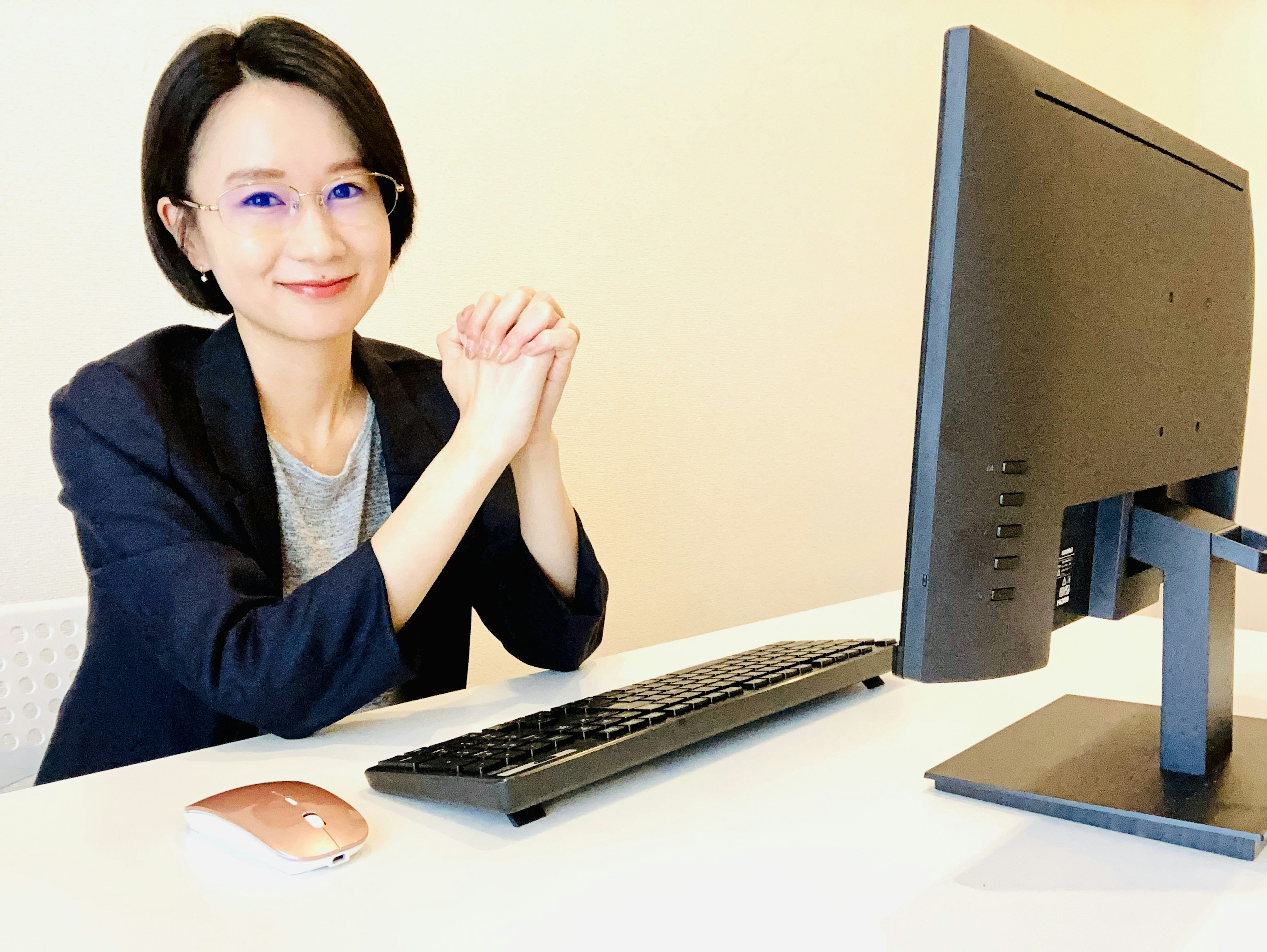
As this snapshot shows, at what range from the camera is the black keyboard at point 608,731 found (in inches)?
25.8

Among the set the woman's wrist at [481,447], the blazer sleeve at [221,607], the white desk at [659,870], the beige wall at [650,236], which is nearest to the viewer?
the white desk at [659,870]

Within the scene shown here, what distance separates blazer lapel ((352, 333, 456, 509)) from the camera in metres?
1.16

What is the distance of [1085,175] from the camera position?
63cm

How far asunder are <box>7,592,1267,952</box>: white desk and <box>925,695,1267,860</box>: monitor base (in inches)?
0.4

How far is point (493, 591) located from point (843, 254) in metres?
1.50

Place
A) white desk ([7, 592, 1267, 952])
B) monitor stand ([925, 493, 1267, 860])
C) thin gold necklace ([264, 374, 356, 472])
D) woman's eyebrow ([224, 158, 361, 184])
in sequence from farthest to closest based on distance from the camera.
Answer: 1. thin gold necklace ([264, 374, 356, 472])
2. woman's eyebrow ([224, 158, 361, 184])
3. monitor stand ([925, 493, 1267, 860])
4. white desk ([7, 592, 1267, 952])

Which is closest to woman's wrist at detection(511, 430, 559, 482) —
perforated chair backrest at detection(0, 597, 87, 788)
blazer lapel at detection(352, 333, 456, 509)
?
blazer lapel at detection(352, 333, 456, 509)

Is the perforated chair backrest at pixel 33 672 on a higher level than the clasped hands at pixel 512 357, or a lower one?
lower

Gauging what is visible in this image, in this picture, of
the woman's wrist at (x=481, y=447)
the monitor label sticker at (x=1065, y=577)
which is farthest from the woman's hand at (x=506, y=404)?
the monitor label sticker at (x=1065, y=577)

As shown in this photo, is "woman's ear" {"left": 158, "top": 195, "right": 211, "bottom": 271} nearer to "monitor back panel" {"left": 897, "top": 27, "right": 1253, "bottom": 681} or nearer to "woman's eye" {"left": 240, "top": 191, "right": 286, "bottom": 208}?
"woman's eye" {"left": 240, "top": 191, "right": 286, "bottom": 208}

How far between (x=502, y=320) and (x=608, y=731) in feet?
1.35

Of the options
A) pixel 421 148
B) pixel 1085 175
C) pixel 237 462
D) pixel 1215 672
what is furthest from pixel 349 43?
pixel 1215 672

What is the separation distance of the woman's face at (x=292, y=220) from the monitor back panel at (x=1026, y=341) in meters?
0.71

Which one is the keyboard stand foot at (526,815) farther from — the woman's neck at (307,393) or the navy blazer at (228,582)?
the woman's neck at (307,393)
